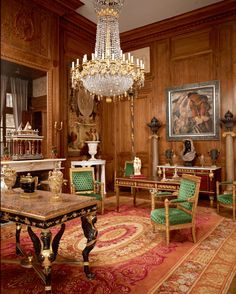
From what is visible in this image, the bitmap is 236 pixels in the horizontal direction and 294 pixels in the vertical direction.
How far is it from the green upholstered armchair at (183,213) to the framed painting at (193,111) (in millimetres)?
3298

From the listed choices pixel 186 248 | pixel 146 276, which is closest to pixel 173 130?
pixel 186 248

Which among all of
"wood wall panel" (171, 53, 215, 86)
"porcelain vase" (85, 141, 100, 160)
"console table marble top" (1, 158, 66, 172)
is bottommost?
"console table marble top" (1, 158, 66, 172)

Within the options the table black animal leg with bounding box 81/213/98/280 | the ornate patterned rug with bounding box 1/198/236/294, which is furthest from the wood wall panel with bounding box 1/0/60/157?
the table black animal leg with bounding box 81/213/98/280

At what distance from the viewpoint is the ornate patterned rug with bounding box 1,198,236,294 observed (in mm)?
2504

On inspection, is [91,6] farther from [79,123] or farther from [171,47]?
[79,123]

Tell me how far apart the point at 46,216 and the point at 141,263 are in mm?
1455

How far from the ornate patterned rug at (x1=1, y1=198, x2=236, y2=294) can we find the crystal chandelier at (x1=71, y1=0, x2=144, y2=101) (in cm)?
271

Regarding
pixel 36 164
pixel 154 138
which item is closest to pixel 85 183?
pixel 36 164

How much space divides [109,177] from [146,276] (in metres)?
5.75

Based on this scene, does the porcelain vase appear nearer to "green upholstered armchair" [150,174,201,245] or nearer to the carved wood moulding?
the carved wood moulding

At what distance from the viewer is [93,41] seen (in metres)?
8.02

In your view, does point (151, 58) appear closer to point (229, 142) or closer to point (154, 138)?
point (154, 138)

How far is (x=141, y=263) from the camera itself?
3053 mm

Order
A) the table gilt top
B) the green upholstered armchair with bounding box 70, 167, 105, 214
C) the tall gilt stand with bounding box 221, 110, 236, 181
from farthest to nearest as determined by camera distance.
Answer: the tall gilt stand with bounding box 221, 110, 236, 181
the green upholstered armchair with bounding box 70, 167, 105, 214
the table gilt top
